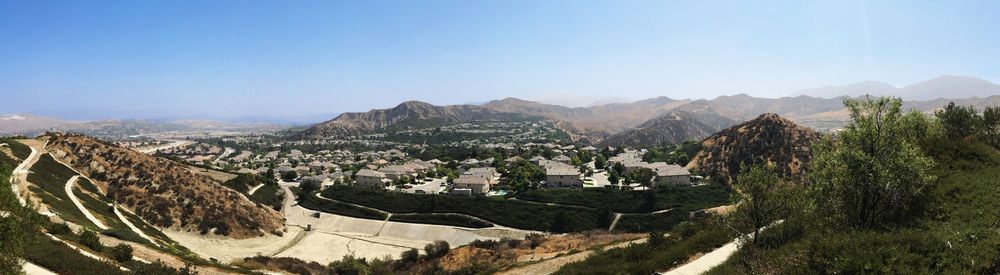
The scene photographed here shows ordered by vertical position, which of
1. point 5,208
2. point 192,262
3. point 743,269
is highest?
point 5,208

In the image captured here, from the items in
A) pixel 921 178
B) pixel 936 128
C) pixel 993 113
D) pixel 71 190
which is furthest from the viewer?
pixel 71 190

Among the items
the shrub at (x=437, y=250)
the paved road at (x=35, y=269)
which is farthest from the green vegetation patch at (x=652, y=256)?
the paved road at (x=35, y=269)

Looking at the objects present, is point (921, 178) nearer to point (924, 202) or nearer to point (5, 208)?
point (924, 202)

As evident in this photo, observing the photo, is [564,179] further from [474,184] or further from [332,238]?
[332,238]

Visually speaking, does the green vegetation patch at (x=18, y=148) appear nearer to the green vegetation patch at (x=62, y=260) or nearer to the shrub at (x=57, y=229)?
the shrub at (x=57, y=229)

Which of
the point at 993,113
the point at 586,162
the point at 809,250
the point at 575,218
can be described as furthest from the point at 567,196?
the point at 809,250

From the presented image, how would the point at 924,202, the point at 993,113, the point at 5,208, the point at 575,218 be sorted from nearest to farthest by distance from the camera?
1. the point at 5,208
2. the point at 924,202
3. the point at 993,113
4. the point at 575,218
